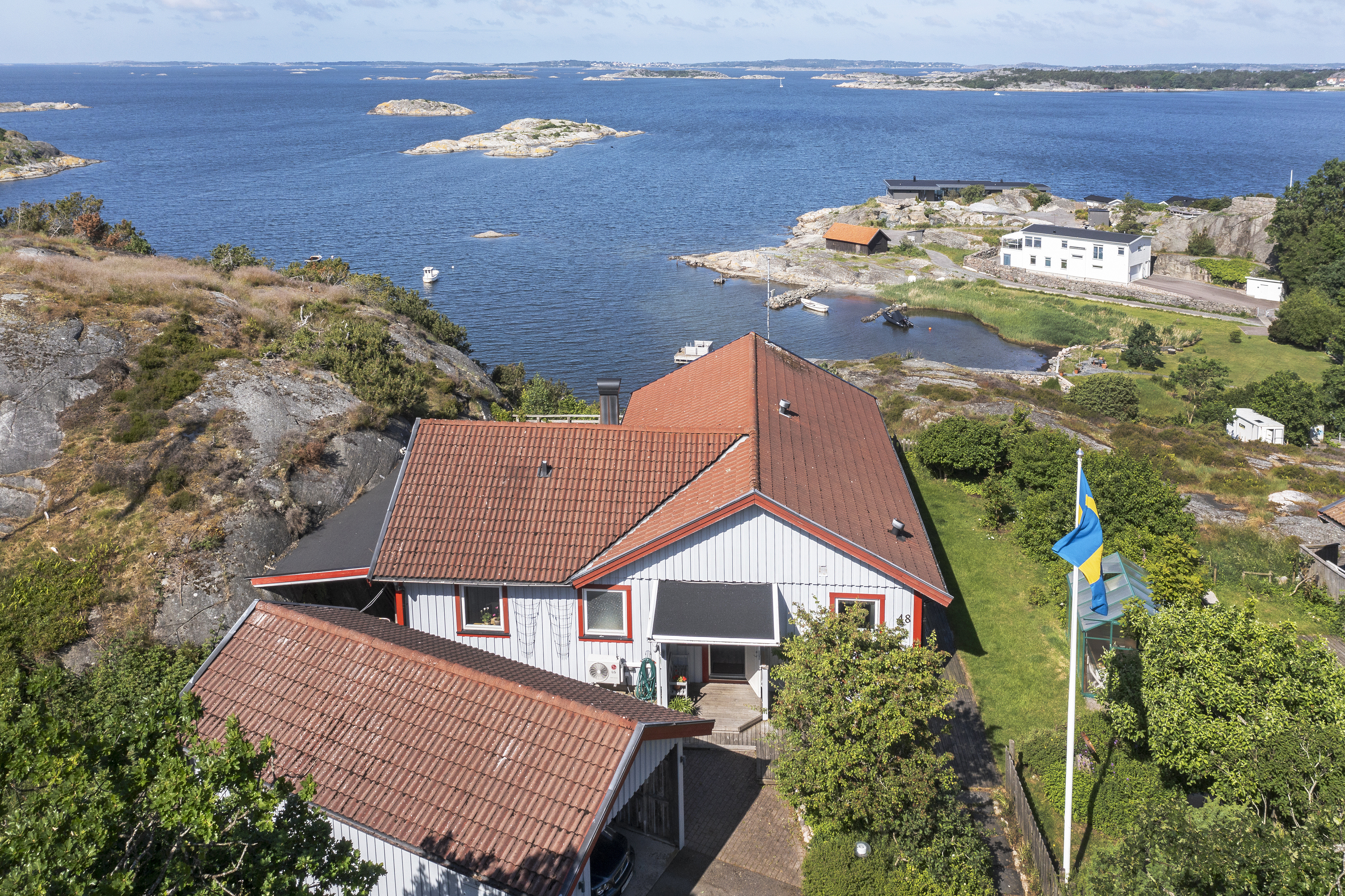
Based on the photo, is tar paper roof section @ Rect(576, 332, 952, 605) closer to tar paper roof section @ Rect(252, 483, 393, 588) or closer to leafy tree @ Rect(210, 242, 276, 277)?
tar paper roof section @ Rect(252, 483, 393, 588)

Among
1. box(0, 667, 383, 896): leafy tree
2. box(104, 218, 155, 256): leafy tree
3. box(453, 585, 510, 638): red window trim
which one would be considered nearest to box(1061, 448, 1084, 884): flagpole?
box(0, 667, 383, 896): leafy tree

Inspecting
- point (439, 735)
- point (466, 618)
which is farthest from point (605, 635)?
point (439, 735)

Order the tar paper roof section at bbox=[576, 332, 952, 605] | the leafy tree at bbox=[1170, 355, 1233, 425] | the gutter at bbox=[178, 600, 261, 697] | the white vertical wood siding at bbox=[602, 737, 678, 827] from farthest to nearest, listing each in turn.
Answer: the leafy tree at bbox=[1170, 355, 1233, 425], the tar paper roof section at bbox=[576, 332, 952, 605], the gutter at bbox=[178, 600, 261, 697], the white vertical wood siding at bbox=[602, 737, 678, 827]

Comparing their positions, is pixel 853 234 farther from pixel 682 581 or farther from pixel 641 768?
pixel 641 768

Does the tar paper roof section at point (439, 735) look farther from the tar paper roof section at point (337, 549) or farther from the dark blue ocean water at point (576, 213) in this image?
the dark blue ocean water at point (576, 213)

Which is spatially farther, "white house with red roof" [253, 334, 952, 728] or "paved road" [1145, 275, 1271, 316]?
"paved road" [1145, 275, 1271, 316]

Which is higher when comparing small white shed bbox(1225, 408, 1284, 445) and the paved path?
the paved path

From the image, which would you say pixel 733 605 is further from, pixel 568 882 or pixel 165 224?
pixel 165 224

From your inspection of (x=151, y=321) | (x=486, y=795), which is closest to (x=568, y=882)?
(x=486, y=795)
